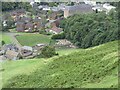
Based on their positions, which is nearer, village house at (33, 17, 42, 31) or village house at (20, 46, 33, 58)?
village house at (20, 46, 33, 58)

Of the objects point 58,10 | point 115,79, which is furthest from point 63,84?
point 58,10

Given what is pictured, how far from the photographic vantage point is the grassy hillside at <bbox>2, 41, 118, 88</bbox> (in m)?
5.82

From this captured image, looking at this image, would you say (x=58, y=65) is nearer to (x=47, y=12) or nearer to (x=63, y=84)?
(x=63, y=84)

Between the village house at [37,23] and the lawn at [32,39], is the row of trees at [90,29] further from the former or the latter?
the village house at [37,23]

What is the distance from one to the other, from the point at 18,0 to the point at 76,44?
9.64 m

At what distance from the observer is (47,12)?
82.1 feet

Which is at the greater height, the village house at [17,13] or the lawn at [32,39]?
the village house at [17,13]

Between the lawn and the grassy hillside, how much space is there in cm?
1007

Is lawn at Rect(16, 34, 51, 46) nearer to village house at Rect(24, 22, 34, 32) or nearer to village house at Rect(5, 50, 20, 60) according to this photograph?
village house at Rect(24, 22, 34, 32)

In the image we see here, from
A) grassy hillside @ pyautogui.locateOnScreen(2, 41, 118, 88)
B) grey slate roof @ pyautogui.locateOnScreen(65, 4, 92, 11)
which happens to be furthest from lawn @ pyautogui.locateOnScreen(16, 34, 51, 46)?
grassy hillside @ pyautogui.locateOnScreen(2, 41, 118, 88)

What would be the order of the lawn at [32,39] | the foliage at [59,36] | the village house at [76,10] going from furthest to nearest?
the village house at [76,10]
the foliage at [59,36]
the lawn at [32,39]

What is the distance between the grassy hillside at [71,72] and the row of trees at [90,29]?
741 cm

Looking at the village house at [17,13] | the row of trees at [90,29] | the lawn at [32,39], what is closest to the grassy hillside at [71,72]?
the row of trees at [90,29]

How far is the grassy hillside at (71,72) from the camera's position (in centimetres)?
582
